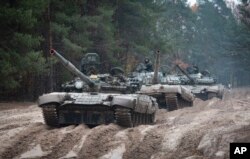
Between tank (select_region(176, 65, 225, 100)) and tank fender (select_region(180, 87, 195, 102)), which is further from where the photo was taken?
tank (select_region(176, 65, 225, 100))

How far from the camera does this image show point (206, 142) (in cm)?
888

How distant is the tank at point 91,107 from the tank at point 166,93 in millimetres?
4347

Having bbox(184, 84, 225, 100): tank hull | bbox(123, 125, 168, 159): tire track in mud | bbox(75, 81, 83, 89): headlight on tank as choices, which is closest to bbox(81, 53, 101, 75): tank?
bbox(75, 81, 83, 89): headlight on tank

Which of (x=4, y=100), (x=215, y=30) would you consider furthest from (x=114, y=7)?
(x=215, y=30)

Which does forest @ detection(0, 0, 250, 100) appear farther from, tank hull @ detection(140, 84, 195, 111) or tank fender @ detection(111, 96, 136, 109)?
tank fender @ detection(111, 96, 136, 109)

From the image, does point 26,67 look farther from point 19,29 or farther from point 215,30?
point 215,30

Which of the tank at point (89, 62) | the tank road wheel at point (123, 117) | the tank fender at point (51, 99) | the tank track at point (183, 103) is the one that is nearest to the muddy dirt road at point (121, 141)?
the tank road wheel at point (123, 117)

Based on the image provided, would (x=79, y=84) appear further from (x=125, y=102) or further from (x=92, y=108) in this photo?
(x=125, y=102)

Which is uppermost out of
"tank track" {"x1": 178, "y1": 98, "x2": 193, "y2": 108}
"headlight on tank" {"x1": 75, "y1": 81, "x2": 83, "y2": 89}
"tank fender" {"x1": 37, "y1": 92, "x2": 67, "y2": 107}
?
"headlight on tank" {"x1": 75, "y1": 81, "x2": 83, "y2": 89}

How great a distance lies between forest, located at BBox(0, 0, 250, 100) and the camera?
64.5 ft

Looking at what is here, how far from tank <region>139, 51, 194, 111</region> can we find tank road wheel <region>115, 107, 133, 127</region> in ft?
15.5

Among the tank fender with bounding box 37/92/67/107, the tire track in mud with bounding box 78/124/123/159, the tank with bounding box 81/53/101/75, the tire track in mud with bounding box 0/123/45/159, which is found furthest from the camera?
the tank with bounding box 81/53/101/75

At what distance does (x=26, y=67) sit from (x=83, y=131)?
31.5 feet

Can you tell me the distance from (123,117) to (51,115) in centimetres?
175
